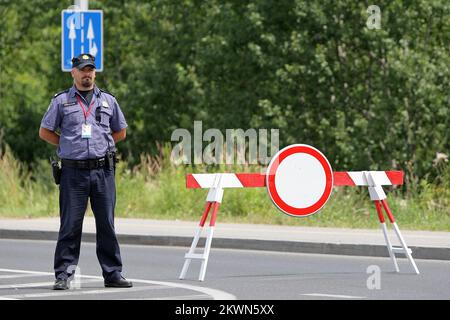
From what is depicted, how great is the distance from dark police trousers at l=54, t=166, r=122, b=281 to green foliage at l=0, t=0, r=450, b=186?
12.6 metres

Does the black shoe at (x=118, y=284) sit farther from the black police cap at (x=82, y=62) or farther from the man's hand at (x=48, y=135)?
the black police cap at (x=82, y=62)

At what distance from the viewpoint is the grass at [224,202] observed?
21891 millimetres

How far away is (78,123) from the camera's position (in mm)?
11984

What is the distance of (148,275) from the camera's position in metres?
14.1

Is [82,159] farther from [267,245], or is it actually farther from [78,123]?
[267,245]

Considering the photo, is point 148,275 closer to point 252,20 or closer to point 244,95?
point 252,20

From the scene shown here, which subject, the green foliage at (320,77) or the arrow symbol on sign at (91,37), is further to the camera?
the green foliage at (320,77)

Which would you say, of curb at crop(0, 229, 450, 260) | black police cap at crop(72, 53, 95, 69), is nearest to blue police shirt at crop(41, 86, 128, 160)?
black police cap at crop(72, 53, 95, 69)

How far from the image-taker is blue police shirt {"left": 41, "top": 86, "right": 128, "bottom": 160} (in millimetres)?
11977

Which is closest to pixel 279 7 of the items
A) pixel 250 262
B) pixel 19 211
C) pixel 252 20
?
pixel 252 20

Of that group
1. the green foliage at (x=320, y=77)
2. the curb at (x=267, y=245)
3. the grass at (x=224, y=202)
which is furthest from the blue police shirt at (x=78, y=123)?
the green foliage at (x=320, y=77)

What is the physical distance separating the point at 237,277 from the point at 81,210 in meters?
2.36

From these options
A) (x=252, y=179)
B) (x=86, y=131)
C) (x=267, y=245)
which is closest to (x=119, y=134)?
(x=86, y=131)

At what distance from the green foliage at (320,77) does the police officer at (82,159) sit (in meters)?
12.6
